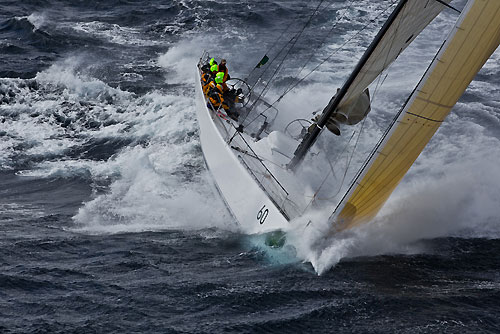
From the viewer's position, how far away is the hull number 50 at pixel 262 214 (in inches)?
455

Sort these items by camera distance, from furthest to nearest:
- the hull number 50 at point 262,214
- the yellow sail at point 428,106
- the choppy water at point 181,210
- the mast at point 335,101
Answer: the hull number 50 at point 262,214 → the mast at point 335,101 → the choppy water at point 181,210 → the yellow sail at point 428,106

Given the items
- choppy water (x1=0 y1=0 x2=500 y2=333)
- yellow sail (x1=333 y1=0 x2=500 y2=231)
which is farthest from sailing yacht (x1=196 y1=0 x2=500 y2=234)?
choppy water (x1=0 y1=0 x2=500 y2=333)

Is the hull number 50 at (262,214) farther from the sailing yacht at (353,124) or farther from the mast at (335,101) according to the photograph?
the mast at (335,101)

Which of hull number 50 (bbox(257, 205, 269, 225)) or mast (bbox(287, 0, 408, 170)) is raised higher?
mast (bbox(287, 0, 408, 170))

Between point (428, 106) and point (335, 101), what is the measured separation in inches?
96.1

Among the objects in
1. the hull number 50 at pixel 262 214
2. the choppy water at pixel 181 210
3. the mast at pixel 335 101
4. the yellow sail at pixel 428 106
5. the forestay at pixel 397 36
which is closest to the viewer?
the yellow sail at pixel 428 106

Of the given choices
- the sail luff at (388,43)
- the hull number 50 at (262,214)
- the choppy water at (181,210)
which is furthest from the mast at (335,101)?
the choppy water at (181,210)

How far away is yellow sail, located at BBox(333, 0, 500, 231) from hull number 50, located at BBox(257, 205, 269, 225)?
1346 mm

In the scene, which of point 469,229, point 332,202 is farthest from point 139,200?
point 469,229

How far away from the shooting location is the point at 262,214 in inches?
459

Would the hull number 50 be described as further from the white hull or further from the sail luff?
the sail luff

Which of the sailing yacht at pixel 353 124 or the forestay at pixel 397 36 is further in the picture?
the forestay at pixel 397 36

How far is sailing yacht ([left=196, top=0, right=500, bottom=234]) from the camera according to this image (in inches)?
366

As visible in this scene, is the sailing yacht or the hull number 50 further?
the hull number 50
